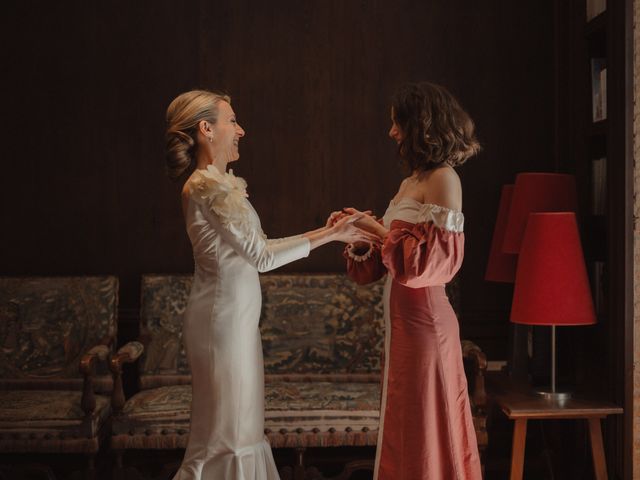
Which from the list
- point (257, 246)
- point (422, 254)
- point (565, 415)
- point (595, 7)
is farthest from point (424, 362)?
point (595, 7)

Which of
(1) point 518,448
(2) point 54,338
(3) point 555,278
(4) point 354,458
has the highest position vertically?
(3) point 555,278

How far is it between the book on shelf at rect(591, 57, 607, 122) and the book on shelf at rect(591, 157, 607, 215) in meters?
0.22

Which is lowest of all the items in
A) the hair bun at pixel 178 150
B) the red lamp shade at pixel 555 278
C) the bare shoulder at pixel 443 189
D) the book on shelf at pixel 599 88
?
the red lamp shade at pixel 555 278

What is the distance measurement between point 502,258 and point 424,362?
1436 millimetres

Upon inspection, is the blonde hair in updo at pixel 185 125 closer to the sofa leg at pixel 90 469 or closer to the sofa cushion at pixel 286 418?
the sofa cushion at pixel 286 418

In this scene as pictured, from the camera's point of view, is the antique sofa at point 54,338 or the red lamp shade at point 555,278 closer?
the red lamp shade at point 555,278

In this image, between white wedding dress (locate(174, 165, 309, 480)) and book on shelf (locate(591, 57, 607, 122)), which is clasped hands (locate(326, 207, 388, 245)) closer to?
white wedding dress (locate(174, 165, 309, 480))

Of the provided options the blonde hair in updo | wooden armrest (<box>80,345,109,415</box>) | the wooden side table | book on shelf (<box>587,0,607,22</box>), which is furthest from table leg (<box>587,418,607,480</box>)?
wooden armrest (<box>80,345,109,415</box>)

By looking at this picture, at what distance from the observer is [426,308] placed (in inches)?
113

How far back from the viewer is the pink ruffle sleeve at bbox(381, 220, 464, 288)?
273 cm

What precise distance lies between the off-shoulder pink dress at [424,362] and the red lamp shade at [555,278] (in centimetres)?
71

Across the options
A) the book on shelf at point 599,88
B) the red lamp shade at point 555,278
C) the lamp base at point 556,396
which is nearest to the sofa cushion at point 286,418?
the lamp base at point 556,396

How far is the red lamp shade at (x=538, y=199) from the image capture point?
12.5 feet

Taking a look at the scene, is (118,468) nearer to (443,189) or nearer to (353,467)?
(353,467)
